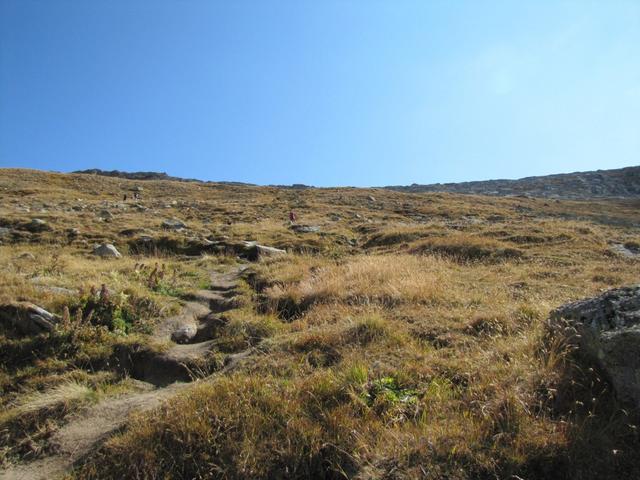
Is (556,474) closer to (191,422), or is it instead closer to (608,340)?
(608,340)

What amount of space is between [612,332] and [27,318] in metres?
7.40

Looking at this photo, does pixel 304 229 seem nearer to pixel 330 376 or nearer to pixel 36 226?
pixel 36 226

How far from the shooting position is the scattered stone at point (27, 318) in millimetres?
5891

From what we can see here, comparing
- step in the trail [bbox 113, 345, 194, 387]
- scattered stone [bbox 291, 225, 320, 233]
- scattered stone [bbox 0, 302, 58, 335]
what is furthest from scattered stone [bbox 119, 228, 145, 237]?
step in the trail [bbox 113, 345, 194, 387]

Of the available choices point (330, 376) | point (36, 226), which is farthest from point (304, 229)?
point (330, 376)

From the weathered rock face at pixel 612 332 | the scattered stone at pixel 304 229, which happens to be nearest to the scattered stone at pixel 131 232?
the scattered stone at pixel 304 229

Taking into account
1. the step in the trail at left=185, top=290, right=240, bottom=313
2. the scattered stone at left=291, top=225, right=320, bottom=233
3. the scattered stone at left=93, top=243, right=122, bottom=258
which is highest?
the scattered stone at left=291, top=225, right=320, bottom=233

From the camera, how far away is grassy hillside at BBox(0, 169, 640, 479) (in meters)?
3.15

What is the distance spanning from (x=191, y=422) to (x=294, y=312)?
3.64 m

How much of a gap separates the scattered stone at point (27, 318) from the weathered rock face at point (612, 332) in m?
6.77

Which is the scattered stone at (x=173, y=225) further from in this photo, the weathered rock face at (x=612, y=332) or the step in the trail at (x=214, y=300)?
the weathered rock face at (x=612, y=332)

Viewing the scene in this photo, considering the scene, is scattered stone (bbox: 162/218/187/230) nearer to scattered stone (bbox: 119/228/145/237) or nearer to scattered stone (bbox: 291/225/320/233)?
scattered stone (bbox: 119/228/145/237)

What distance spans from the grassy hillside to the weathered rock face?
0.16 m

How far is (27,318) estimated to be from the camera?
6.01 metres
